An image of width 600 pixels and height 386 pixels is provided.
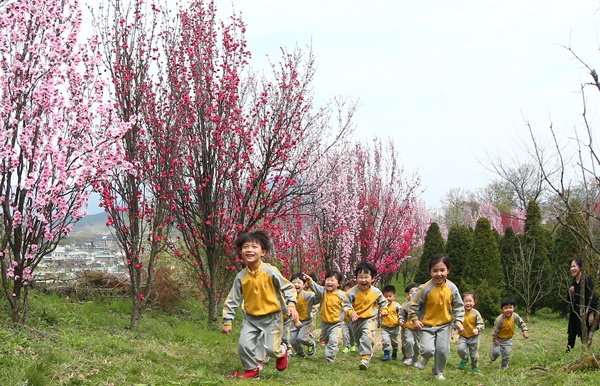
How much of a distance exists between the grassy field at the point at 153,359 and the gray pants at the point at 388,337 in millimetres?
327

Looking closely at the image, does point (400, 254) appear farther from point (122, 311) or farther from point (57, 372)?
point (57, 372)

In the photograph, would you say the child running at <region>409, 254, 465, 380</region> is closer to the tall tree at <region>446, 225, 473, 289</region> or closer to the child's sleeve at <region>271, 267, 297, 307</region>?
the child's sleeve at <region>271, 267, 297, 307</region>

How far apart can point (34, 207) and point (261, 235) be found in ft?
9.92

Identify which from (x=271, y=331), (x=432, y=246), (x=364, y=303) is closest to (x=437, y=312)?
(x=364, y=303)

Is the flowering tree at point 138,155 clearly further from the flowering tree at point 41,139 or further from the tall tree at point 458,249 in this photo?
the tall tree at point 458,249

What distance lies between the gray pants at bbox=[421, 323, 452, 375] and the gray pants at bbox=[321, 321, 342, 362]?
1.67 m

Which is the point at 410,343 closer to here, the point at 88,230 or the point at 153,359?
the point at 153,359

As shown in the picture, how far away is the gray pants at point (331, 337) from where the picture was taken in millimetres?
A: 9815

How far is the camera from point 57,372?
5676 millimetres

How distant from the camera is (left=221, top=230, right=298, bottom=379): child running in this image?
7.48 metres

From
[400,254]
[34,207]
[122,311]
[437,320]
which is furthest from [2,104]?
[400,254]

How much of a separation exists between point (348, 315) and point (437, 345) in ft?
5.20

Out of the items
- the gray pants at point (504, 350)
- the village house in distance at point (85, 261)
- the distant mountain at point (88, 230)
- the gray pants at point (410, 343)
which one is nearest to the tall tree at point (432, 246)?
the gray pants at point (410, 343)

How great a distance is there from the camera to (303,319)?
37.0 feet
